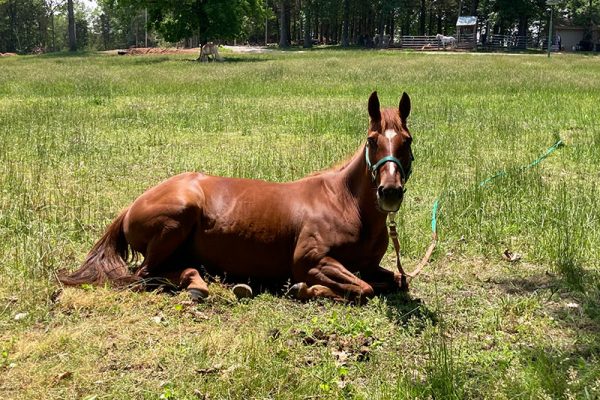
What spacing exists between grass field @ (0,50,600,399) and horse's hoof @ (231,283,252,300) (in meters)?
0.10

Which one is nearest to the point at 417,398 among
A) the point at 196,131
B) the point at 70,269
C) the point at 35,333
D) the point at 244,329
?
the point at 244,329

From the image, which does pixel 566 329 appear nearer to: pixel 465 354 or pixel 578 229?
pixel 465 354

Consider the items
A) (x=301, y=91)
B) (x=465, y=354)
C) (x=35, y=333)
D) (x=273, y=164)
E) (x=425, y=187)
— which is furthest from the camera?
(x=301, y=91)

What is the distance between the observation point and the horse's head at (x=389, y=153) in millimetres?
4309

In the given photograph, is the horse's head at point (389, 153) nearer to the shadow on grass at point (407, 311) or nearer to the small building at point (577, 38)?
the shadow on grass at point (407, 311)

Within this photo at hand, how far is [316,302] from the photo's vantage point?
193 inches

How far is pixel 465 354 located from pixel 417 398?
77 cm

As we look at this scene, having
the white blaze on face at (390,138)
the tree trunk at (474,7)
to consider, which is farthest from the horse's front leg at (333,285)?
the tree trunk at (474,7)

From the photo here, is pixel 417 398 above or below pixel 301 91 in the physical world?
below

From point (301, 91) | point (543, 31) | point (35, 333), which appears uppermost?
point (543, 31)

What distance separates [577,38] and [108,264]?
73.1 m

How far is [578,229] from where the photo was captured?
640 centimetres

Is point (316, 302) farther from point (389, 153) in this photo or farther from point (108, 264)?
point (108, 264)

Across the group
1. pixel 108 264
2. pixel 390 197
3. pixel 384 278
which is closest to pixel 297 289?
pixel 384 278
